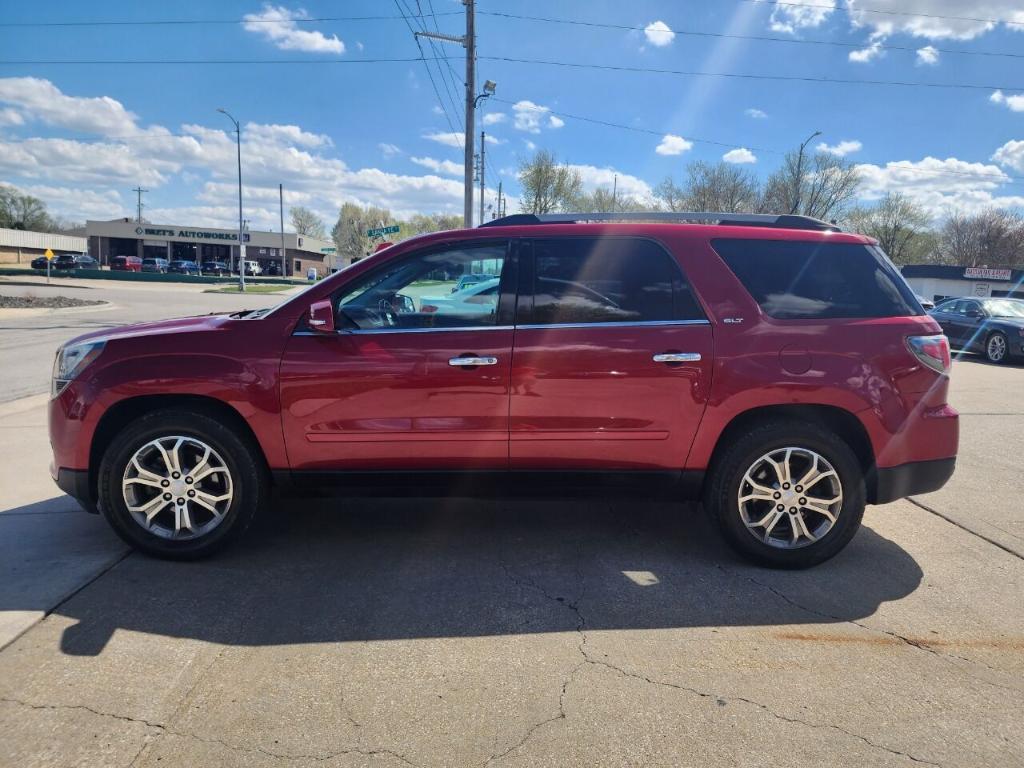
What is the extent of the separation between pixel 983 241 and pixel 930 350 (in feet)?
269

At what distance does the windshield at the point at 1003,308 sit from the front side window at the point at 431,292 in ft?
54.1

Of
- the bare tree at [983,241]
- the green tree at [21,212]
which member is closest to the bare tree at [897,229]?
the bare tree at [983,241]

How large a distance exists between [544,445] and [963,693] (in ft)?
6.91

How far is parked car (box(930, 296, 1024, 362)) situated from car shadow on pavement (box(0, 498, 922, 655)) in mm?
13253

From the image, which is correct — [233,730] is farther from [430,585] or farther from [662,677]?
[662,677]

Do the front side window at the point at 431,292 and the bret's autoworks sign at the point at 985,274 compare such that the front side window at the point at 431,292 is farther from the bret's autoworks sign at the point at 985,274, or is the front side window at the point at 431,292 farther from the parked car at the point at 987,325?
the bret's autoworks sign at the point at 985,274

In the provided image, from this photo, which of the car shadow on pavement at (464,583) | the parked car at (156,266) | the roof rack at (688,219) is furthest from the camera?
the parked car at (156,266)

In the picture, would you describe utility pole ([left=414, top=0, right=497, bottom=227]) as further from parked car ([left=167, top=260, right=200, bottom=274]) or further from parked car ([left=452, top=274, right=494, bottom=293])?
parked car ([left=167, top=260, right=200, bottom=274])

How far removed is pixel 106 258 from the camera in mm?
81812

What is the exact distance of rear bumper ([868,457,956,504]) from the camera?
3662 millimetres

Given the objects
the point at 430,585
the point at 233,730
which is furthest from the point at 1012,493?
the point at 233,730

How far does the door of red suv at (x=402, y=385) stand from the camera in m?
3.51

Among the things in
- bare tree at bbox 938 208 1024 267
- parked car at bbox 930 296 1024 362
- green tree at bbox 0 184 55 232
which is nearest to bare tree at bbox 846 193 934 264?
bare tree at bbox 938 208 1024 267

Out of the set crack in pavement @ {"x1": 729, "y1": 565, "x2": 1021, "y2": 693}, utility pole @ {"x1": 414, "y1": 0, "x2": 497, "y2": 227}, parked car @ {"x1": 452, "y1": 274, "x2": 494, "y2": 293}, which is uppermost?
utility pole @ {"x1": 414, "y1": 0, "x2": 497, "y2": 227}
